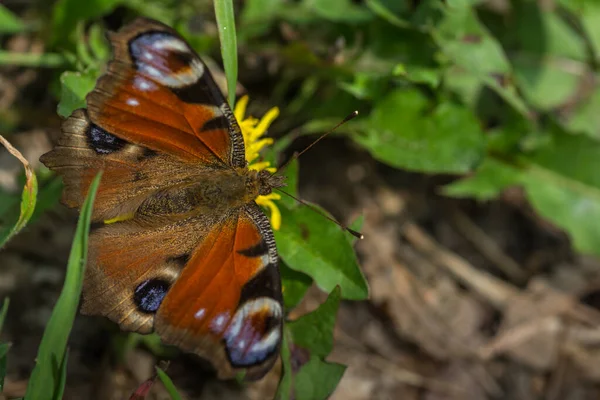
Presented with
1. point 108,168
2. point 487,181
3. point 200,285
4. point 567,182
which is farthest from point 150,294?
point 567,182

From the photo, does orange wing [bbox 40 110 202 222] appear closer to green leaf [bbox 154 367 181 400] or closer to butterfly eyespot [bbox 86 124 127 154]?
butterfly eyespot [bbox 86 124 127 154]

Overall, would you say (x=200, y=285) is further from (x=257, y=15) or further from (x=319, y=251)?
(x=257, y=15)

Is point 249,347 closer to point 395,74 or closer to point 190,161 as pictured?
point 190,161

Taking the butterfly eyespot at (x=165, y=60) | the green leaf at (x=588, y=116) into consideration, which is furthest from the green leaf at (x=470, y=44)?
the butterfly eyespot at (x=165, y=60)

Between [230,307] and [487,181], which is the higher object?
[230,307]

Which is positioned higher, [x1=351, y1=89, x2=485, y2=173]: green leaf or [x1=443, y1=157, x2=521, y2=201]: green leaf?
[x1=351, y1=89, x2=485, y2=173]: green leaf

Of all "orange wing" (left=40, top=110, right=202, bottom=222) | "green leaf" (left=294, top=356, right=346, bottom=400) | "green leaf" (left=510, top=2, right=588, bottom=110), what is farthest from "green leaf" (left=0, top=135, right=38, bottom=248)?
"green leaf" (left=510, top=2, right=588, bottom=110)
